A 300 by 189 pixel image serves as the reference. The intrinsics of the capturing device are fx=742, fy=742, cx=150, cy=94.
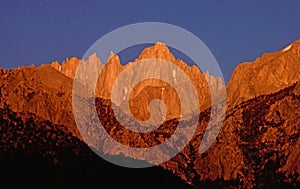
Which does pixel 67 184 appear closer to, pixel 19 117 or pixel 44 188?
pixel 44 188

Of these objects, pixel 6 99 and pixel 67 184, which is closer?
pixel 67 184

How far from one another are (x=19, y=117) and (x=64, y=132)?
15.9 metres

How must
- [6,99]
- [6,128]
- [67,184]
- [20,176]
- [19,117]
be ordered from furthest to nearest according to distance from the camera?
[6,99] → [19,117] → [6,128] → [67,184] → [20,176]

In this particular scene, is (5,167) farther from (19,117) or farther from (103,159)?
(103,159)

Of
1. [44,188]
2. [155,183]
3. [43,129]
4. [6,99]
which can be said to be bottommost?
[44,188]

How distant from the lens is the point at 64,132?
7795 inches

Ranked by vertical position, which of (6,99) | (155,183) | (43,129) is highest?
(6,99)

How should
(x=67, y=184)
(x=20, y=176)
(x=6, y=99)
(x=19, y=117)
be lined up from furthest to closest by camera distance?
(x=6, y=99) < (x=19, y=117) < (x=67, y=184) < (x=20, y=176)

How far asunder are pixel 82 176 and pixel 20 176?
27234 mm

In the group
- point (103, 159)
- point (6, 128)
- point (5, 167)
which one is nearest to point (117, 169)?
point (103, 159)

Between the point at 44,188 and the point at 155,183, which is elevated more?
the point at 155,183

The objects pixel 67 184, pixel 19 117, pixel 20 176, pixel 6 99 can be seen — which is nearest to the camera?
pixel 20 176

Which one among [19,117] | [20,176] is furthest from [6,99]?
[20,176]

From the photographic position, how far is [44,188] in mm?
147500
